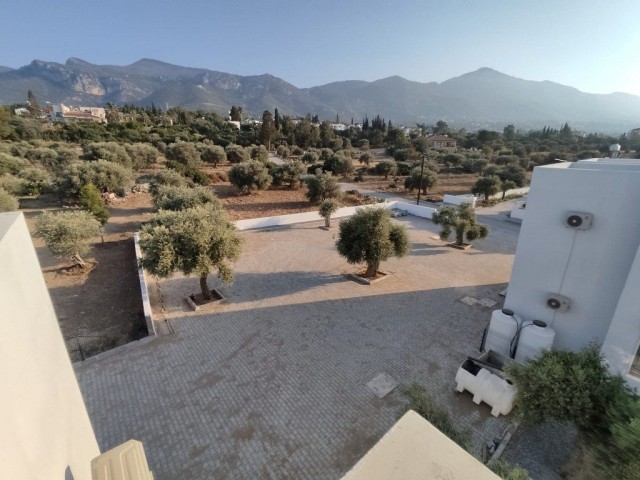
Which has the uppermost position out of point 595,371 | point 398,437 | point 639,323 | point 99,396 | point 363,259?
point 398,437

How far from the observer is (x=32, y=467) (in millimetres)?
1834

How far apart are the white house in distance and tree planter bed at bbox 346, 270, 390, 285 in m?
5.08

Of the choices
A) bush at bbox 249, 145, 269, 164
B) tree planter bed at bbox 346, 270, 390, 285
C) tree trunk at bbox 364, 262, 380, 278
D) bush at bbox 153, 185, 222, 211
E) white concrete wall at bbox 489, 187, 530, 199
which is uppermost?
bush at bbox 249, 145, 269, 164

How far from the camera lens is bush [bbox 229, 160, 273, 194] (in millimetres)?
25547

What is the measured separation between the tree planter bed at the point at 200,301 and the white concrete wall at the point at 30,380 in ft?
24.7

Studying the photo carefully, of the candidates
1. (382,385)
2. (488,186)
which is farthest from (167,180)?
(488,186)

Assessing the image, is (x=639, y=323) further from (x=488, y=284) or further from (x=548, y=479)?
(x=488, y=284)

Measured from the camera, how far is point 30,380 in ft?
6.72

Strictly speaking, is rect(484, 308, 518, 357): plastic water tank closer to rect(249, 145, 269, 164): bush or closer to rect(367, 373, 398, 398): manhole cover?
rect(367, 373, 398, 398): manhole cover

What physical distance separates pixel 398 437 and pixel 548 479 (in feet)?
16.3

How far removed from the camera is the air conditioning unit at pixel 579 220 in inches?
264

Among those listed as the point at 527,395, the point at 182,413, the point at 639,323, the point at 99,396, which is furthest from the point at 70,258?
the point at 639,323

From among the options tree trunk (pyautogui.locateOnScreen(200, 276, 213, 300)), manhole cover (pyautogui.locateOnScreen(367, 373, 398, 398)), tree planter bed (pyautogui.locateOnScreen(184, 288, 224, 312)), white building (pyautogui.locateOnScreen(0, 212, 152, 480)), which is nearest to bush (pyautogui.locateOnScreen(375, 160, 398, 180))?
tree planter bed (pyautogui.locateOnScreen(184, 288, 224, 312))

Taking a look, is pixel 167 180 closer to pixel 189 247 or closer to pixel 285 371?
pixel 189 247
